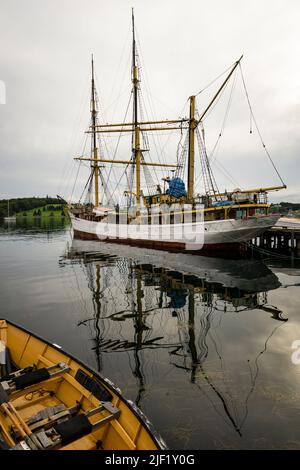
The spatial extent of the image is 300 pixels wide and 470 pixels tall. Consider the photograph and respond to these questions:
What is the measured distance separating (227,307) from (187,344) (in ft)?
16.3

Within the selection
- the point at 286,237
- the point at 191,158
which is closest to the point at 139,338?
the point at 191,158

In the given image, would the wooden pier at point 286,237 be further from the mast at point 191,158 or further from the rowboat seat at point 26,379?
the rowboat seat at point 26,379

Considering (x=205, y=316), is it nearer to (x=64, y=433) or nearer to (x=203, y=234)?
(x=64, y=433)

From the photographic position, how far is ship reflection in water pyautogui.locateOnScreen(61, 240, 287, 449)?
20.5 feet

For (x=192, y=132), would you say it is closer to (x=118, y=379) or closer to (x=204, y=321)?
(x=204, y=321)

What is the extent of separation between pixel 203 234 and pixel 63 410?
2695 centimetres

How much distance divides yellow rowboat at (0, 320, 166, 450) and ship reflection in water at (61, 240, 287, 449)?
173 centimetres

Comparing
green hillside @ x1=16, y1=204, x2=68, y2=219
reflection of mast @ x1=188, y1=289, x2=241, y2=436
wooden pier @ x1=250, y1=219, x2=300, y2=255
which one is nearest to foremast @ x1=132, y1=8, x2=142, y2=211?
wooden pier @ x1=250, y1=219, x2=300, y2=255

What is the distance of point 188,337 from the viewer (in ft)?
35.6

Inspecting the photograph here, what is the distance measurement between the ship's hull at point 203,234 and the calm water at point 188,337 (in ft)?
21.3

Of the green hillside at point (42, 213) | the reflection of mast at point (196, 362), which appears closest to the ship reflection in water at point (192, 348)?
the reflection of mast at point (196, 362)

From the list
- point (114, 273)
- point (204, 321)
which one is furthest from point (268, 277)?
point (114, 273)

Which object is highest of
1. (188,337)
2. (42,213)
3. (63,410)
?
(42,213)

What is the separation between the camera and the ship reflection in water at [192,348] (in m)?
6.26
